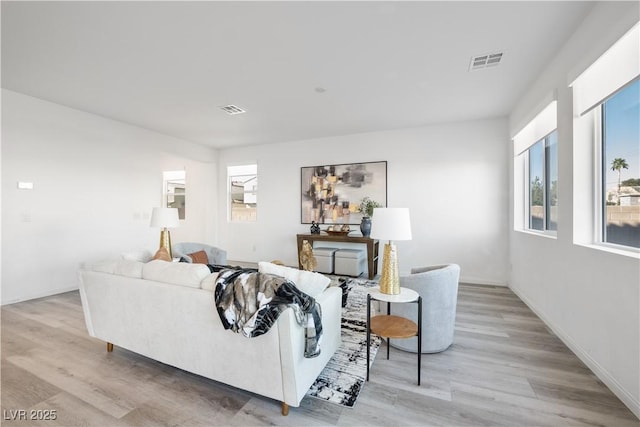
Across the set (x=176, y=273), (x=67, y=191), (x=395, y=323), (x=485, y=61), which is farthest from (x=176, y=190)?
(x=485, y=61)

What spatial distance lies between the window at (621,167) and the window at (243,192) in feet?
18.3

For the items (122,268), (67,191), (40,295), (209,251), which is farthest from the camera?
(209,251)

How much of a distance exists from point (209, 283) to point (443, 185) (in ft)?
13.8

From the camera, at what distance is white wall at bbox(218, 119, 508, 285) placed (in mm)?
4469

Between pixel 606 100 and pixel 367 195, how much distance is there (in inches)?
137

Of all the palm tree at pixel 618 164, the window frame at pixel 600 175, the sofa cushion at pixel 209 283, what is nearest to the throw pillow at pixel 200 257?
the sofa cushion at pixel 209 283

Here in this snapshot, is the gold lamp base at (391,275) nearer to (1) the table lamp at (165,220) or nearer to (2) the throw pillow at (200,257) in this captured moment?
(2) the throw pillow at (200,257)

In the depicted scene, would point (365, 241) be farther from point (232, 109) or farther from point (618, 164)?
point (618, 164)

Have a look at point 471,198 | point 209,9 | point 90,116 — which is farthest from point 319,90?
point 90,116

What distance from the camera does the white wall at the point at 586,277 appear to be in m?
1.70

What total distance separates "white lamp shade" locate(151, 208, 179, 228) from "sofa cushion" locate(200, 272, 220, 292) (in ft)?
7.07

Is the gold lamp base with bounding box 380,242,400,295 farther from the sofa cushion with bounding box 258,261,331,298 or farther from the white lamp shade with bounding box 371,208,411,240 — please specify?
the sofa cushion with bounding box 258,261,331,298

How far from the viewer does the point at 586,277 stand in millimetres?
2148

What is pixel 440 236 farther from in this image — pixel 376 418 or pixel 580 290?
pixel 376 418
